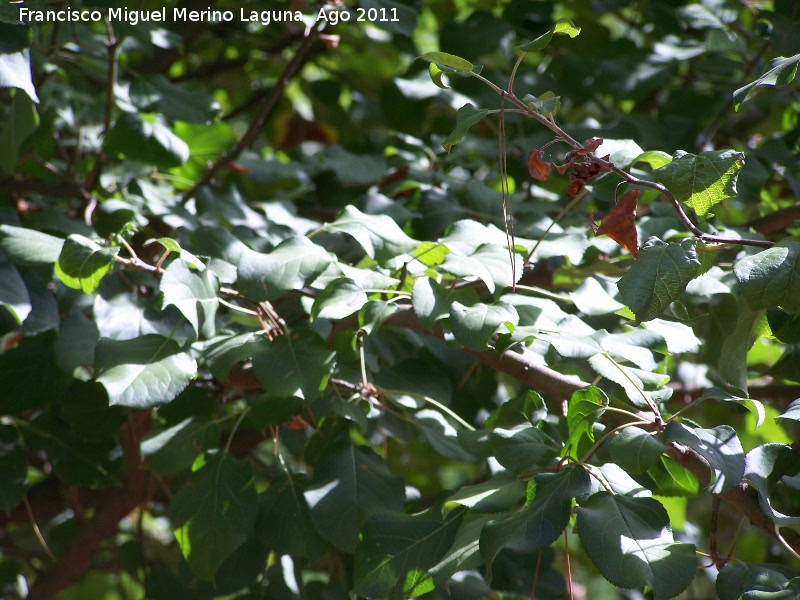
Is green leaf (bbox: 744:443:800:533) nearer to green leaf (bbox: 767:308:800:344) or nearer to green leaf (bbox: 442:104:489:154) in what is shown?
green leaf (bbox: 767:308:800:344)

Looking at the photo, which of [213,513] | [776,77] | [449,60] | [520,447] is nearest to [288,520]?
[213,513]

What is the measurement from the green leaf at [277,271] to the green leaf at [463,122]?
0.20 metres

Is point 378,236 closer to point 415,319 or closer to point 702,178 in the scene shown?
point 415,319

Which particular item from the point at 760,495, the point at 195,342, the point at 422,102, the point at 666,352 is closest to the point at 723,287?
the point at 666,352

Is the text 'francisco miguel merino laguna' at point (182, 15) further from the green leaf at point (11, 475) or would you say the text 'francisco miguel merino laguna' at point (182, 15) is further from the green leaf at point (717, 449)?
the green leaf at point (717, 449)

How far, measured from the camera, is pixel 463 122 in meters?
0.63

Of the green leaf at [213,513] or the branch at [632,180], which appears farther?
the green leaf at [213,513]

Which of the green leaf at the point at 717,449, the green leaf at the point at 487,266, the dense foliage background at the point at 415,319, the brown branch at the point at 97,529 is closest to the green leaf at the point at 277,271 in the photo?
the dense foliage background at the point at 415,319

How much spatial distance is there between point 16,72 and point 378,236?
1.40ft

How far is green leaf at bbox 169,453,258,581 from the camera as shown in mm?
803

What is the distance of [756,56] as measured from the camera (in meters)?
1.27

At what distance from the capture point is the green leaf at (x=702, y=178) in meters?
0.61

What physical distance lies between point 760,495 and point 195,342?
55cm

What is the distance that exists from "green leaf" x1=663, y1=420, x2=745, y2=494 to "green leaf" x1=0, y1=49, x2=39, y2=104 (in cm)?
72
